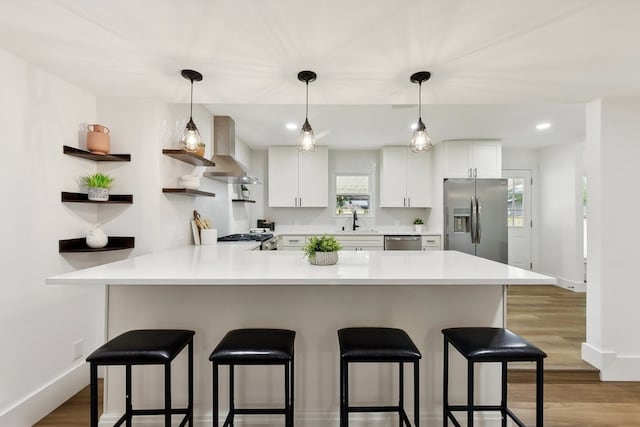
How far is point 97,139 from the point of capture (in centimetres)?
228

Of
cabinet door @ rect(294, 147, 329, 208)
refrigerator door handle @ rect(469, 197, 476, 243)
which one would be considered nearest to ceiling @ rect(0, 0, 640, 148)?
refrigerator door handle @ rect(469, 197, 476, 243)

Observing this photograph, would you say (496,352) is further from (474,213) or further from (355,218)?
(355,218)

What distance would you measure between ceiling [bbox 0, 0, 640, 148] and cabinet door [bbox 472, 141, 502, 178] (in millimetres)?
2183

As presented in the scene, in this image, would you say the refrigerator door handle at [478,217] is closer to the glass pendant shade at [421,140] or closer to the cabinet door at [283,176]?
the cabinet door at [283,176]

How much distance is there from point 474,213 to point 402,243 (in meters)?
1.19

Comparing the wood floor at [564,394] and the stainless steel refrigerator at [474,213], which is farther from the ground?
the stainless steel refrigerator at [474,213]

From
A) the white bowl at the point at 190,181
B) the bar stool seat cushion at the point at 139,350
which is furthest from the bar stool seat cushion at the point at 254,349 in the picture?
the white bowl at the point at 190,181

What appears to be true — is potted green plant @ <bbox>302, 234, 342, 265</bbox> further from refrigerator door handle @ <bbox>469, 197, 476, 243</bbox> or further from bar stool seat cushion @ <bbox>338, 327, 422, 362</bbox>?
refrigerator door handle @ <bbox>469, 197, 476, 243</bbox>

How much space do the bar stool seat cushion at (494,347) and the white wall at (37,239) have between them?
8.24 ft

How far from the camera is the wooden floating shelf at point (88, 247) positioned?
2119 millimetres

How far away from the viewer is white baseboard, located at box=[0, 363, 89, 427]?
5.84 feet

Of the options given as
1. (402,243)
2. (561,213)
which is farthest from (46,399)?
(561,213)

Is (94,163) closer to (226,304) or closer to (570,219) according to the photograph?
(226,304)

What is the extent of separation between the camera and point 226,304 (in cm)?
183
